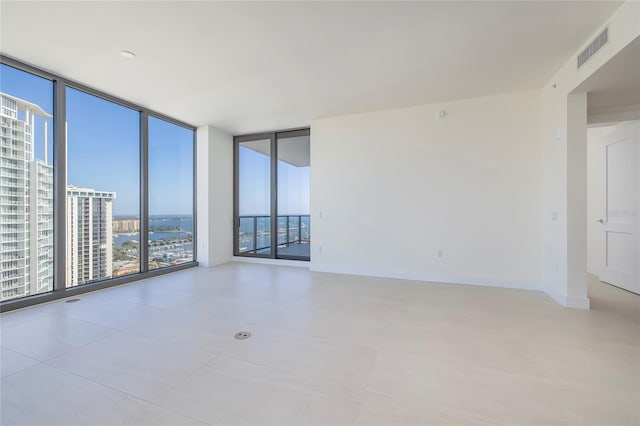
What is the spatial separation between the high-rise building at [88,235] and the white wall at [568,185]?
6121mm

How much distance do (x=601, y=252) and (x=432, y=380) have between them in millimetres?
4563

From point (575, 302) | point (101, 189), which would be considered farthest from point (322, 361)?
point (101, 189)

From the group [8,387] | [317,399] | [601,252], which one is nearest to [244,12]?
[317,399]

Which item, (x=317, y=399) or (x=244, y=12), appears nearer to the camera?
(x=317, y=399)

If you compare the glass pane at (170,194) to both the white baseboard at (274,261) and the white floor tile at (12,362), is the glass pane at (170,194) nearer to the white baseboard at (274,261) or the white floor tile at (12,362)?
the white baseboard at (274,261)

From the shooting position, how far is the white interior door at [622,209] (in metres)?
3.53

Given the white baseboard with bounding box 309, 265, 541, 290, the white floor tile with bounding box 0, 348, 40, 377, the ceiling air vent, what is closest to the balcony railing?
the white baseboard with bounding box 309, 265, 541, 290

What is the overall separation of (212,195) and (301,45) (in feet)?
12.1

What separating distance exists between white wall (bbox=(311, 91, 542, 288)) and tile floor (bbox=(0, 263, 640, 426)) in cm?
89

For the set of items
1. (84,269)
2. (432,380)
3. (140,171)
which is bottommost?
(432,380)

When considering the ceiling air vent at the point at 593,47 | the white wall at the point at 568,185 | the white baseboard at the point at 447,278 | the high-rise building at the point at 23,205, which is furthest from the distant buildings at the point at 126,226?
the ceiling air vent at the point at 593,47

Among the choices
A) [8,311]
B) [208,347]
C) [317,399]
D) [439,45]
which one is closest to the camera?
[317,399]

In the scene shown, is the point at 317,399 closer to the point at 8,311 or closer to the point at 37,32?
the point at 8,311

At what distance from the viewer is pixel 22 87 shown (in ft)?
9.96
